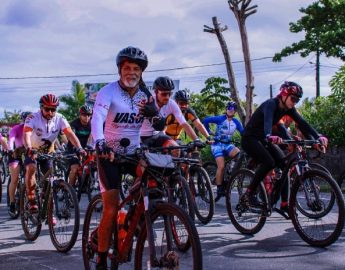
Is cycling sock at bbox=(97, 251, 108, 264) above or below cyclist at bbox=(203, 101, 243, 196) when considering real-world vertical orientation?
below

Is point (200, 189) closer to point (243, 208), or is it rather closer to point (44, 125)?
point (243, 208)

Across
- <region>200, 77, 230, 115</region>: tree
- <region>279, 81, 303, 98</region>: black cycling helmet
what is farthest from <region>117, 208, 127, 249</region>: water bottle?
<region>200, 77, 230, 115</region>: tree

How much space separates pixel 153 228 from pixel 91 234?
1.10 m

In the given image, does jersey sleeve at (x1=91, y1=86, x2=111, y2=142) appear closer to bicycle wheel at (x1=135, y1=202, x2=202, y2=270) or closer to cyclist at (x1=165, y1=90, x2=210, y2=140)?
bicycle wheel at (x1=135, y1=202, x2=202, y2=270)

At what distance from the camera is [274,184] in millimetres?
6895

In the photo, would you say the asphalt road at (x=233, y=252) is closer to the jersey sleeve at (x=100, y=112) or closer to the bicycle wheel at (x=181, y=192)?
the bicycle wheel at (x=181, y=192)

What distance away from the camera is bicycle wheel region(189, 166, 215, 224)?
7887mm

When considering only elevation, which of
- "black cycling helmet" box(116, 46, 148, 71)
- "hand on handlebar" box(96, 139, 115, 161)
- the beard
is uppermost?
"black cycling helmet" box(116, 46, 148, 71)

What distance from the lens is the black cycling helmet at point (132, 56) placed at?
14.6ft

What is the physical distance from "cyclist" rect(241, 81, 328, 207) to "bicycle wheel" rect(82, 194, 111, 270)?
2501 mm

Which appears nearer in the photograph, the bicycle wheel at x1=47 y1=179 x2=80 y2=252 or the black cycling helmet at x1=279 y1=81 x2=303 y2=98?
the bicycle wheel at x1=47 y1=179 x2=80 y2=252

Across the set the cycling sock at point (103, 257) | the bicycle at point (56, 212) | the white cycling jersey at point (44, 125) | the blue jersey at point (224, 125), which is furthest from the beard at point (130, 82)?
the blue jersey at point (224, 125)

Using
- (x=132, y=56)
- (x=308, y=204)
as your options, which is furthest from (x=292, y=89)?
(x=132, y=56)

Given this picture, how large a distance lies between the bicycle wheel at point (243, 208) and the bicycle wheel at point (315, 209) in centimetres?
53
